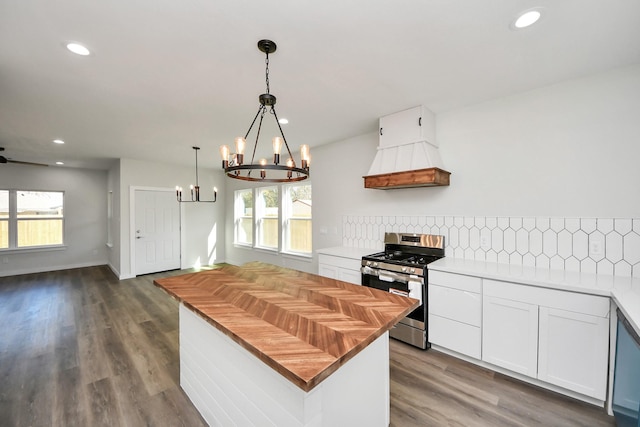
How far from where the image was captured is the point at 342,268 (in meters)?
3.30

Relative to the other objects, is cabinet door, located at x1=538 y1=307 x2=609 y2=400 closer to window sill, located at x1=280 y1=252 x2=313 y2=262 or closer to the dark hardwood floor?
the dark hardwood floor

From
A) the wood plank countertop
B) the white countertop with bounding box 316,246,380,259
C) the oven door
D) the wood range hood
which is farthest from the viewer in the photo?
the white countertop with bounding box 316,246,380,259

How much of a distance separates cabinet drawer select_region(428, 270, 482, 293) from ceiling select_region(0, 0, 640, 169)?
175 centimetres

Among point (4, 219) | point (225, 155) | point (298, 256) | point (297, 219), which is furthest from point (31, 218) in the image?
point (225, 155)

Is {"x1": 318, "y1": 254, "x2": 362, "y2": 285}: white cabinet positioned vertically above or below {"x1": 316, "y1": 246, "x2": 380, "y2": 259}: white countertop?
below

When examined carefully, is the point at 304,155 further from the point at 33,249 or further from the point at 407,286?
the point at 33,249

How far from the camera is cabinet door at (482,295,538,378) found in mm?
2055

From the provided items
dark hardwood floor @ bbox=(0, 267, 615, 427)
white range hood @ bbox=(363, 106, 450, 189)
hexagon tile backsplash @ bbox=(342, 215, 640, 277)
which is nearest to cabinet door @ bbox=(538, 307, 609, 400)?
dark hardwood floor @ bbox=(0, 267, 615, 427)

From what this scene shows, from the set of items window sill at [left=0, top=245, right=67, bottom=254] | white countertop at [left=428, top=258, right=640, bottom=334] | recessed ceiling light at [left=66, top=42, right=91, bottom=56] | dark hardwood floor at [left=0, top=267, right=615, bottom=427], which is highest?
recessed ceiling light at [left=66, top=42, right=91, bottom=56]

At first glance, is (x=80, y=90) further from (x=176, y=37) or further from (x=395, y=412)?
(x=395, y=412)

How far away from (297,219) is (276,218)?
26.2 inches

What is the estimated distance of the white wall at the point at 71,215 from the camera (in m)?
5.79

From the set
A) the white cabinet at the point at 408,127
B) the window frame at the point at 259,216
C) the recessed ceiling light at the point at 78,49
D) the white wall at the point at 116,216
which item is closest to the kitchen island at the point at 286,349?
the recessed ceiling light at the point at 78,49

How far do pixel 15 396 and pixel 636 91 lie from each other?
544 cm
